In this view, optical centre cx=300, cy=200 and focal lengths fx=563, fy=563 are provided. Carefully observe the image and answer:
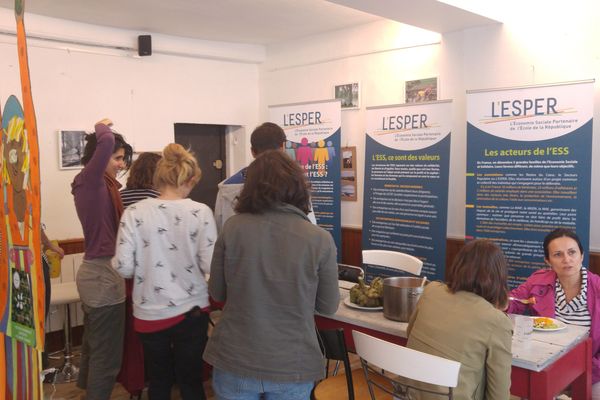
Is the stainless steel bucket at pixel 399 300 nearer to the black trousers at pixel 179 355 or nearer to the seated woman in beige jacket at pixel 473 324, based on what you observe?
the seated woman in beige jacket at pixel 473 324

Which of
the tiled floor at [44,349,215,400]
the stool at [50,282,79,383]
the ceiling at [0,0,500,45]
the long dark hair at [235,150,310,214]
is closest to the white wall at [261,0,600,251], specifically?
the ceiling at [0,0,500,45]

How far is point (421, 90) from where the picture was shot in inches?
181

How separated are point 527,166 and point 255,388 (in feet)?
8.98

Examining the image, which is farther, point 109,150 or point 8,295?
point 109,150

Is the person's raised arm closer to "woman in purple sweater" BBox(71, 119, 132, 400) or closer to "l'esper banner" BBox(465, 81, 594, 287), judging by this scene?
"woman in purple sweater" BBox(71, 119, 132, 400)

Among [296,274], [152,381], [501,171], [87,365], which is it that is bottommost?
[87,365]

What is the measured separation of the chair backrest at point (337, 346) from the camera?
2189 mm

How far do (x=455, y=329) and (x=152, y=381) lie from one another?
1.31 m

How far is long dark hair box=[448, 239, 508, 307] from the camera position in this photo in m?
1.86

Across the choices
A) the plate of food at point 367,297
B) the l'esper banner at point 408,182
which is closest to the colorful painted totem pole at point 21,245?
the plate of food at point 367,297

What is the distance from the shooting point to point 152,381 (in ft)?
7.81

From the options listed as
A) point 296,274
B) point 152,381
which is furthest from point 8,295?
point 152,381

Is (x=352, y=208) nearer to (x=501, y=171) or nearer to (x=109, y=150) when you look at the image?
(x=501, y=171)

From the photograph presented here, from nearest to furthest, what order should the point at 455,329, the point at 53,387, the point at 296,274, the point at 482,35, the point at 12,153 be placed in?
the point at 12,153, the point at 296,274, the point at 455,329, the point at 53,387, the point at 482,35
